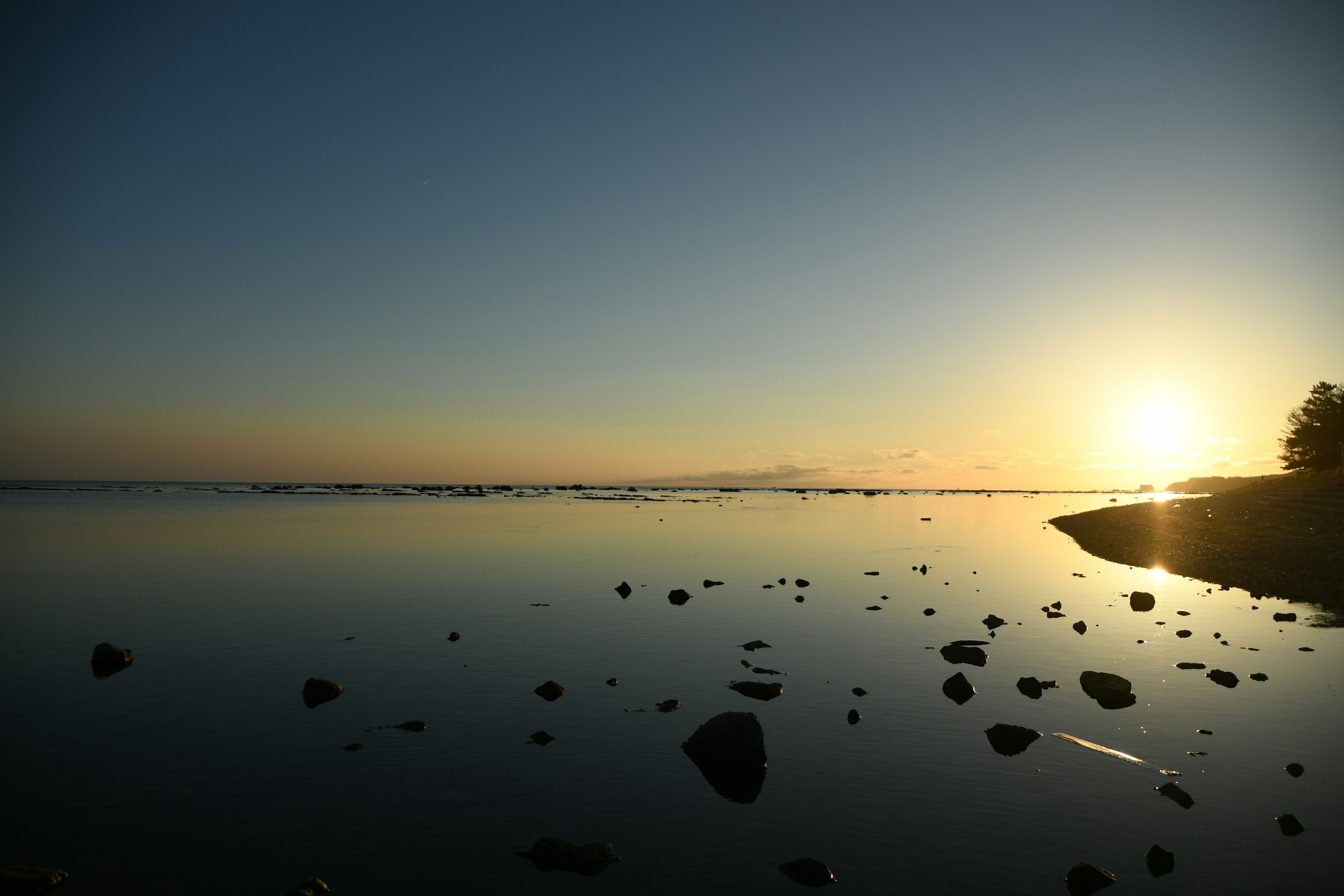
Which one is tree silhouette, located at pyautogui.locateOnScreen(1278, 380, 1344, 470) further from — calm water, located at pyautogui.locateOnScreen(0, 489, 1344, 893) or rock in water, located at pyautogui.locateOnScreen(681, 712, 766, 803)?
rock in water, located at pyautogui.locateOnScreen(681, 712, 766, 803)

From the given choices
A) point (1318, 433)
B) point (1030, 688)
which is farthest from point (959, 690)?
point (1318, 433)

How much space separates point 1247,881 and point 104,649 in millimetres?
30306

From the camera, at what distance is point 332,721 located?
18.3 m

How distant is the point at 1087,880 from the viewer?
11.0 meters

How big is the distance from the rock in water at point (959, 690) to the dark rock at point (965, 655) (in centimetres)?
345

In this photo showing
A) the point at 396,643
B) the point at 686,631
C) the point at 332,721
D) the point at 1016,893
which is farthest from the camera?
the point at 686,631

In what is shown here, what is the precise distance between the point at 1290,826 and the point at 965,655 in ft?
41.3

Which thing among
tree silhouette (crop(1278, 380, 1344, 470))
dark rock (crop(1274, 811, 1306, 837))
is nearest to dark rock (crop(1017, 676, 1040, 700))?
dark rock (crop(1274, 811, 1306, 837))

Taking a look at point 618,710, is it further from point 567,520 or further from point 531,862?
point 567,520

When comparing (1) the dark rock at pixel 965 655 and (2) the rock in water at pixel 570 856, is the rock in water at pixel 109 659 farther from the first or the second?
A: (1) the dark rock at pixel 965 655

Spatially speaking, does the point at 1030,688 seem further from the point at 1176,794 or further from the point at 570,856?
the point at 570,856

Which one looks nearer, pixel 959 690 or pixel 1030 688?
pixel 959 690

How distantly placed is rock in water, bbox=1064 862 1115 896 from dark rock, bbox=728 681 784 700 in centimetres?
991

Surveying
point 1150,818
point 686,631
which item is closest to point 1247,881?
point 1150,818
